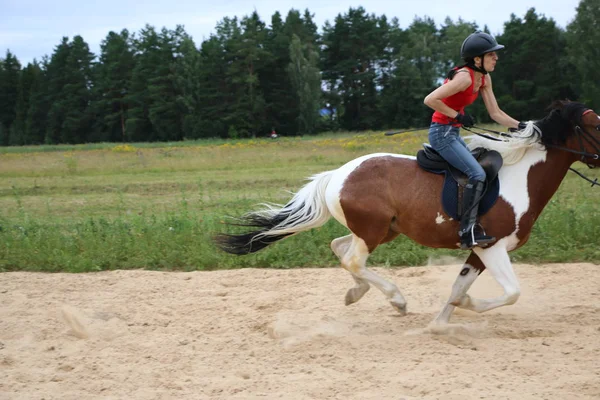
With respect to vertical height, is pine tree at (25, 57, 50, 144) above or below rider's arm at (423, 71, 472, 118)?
above

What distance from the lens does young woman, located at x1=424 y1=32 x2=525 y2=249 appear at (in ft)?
18.0

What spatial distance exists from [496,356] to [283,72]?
59642mm

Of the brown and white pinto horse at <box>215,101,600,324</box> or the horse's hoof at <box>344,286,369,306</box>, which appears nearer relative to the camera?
A: the brown and white pinto horse at <box>215,101,600,324</box>

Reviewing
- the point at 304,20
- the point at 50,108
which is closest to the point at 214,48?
the point at 304,20

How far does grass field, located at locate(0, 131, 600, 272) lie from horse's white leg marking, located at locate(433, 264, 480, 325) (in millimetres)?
2075

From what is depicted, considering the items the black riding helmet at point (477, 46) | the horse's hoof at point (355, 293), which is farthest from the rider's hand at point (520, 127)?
the horse's hoof at point (355, 293)

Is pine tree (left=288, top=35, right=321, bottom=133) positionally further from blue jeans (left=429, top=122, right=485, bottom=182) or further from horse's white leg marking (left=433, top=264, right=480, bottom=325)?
horse's white leg marking (left=433, top=264, right=480, bottom=325)

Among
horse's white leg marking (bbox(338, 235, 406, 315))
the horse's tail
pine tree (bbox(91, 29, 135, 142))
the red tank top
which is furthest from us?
pine tree (bbox(91, 29, 135, 142))

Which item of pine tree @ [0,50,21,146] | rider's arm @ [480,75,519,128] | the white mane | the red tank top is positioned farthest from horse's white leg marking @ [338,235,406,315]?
pine tree @ [0,50,21,146]

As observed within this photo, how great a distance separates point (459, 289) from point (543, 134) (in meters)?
1.64

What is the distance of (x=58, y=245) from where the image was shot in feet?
31.1

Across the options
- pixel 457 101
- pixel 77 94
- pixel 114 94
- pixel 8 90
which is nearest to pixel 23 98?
pixel 8 90

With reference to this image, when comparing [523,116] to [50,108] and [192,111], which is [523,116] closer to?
[192,111]

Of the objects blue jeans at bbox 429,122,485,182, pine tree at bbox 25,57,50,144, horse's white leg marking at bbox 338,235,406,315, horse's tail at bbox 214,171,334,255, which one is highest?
pine tree at bbox 25,57,50,144
